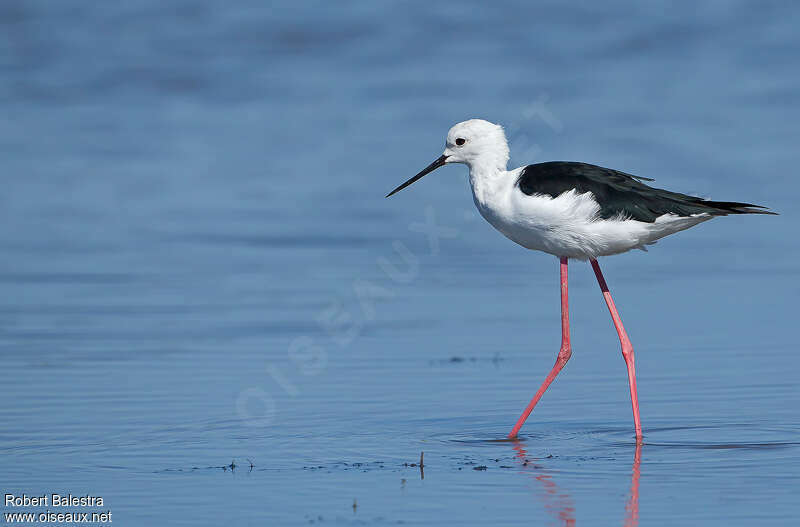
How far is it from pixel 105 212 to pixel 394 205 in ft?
9.77

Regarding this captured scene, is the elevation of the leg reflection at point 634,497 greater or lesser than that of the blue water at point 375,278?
lesser

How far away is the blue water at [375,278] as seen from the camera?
19.9ft

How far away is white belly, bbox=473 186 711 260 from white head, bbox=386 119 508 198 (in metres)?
0.41

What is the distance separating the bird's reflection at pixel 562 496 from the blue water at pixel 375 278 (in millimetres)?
20

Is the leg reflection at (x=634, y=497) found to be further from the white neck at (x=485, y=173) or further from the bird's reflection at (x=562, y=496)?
the white neck at (x=485, y=173)

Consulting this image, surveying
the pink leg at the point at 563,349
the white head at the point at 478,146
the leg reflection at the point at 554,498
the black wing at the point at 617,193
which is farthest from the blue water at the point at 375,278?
the white head at the point at 478,146

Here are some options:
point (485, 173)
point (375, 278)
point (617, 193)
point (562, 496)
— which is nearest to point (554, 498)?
point (562, 496)

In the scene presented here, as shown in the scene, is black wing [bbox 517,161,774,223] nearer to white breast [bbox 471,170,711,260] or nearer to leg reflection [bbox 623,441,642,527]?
white breast [bbox 471,170,711,260]

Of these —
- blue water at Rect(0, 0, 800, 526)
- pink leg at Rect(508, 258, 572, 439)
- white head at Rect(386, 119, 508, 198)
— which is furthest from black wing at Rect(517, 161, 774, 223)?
blue water at Rect(0, 0, 800, 526)

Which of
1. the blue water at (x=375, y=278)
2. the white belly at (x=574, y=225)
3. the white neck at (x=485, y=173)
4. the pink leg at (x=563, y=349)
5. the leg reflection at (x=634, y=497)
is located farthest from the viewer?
the white neck at (x=485, y=173)

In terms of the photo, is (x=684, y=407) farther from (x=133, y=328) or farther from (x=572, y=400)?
(x=133, y=328)

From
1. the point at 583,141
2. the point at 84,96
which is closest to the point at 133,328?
the point at 583,141

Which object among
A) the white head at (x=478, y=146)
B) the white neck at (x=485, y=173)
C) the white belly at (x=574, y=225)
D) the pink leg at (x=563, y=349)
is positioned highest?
the white head at (x=478, y=146)

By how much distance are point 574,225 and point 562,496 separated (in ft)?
6.87
